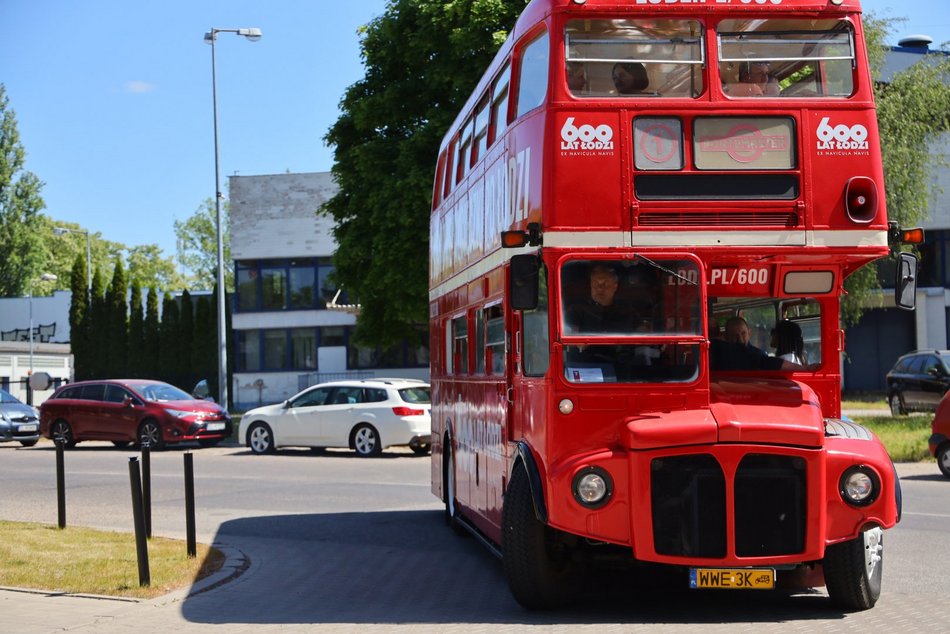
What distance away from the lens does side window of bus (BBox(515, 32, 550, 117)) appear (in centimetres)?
947

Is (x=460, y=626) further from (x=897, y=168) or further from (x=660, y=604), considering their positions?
(x=897, y=168)

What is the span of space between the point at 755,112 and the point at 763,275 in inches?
43.6

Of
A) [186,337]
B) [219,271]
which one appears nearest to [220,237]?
[219,271]

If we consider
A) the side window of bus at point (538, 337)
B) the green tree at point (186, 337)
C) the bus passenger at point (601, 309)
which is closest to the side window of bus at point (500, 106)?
the side window of bus at point (538, 337)

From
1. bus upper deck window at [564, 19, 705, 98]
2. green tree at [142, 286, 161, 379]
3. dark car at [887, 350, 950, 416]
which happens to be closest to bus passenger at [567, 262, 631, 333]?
bus upper deck window at [564, 19, 705, 98]

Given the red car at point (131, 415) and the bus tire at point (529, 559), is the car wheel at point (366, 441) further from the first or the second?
the bus tire at point (529, 559)

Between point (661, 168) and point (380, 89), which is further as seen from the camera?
point (380, 89)

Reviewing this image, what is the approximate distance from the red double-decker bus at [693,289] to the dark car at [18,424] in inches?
1098

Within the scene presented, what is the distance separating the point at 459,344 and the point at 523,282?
4.82 metres

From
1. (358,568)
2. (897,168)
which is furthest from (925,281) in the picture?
(358,568)

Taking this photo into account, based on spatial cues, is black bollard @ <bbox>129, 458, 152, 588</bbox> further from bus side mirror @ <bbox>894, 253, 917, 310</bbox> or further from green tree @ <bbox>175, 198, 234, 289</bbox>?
green tree @ <bbox>175, 198, 234, 289</bbox>

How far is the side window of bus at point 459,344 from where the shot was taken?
13.2 m

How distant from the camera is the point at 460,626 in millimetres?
8828

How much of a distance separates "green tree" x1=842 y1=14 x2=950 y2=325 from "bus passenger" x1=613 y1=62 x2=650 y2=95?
23.5 m
